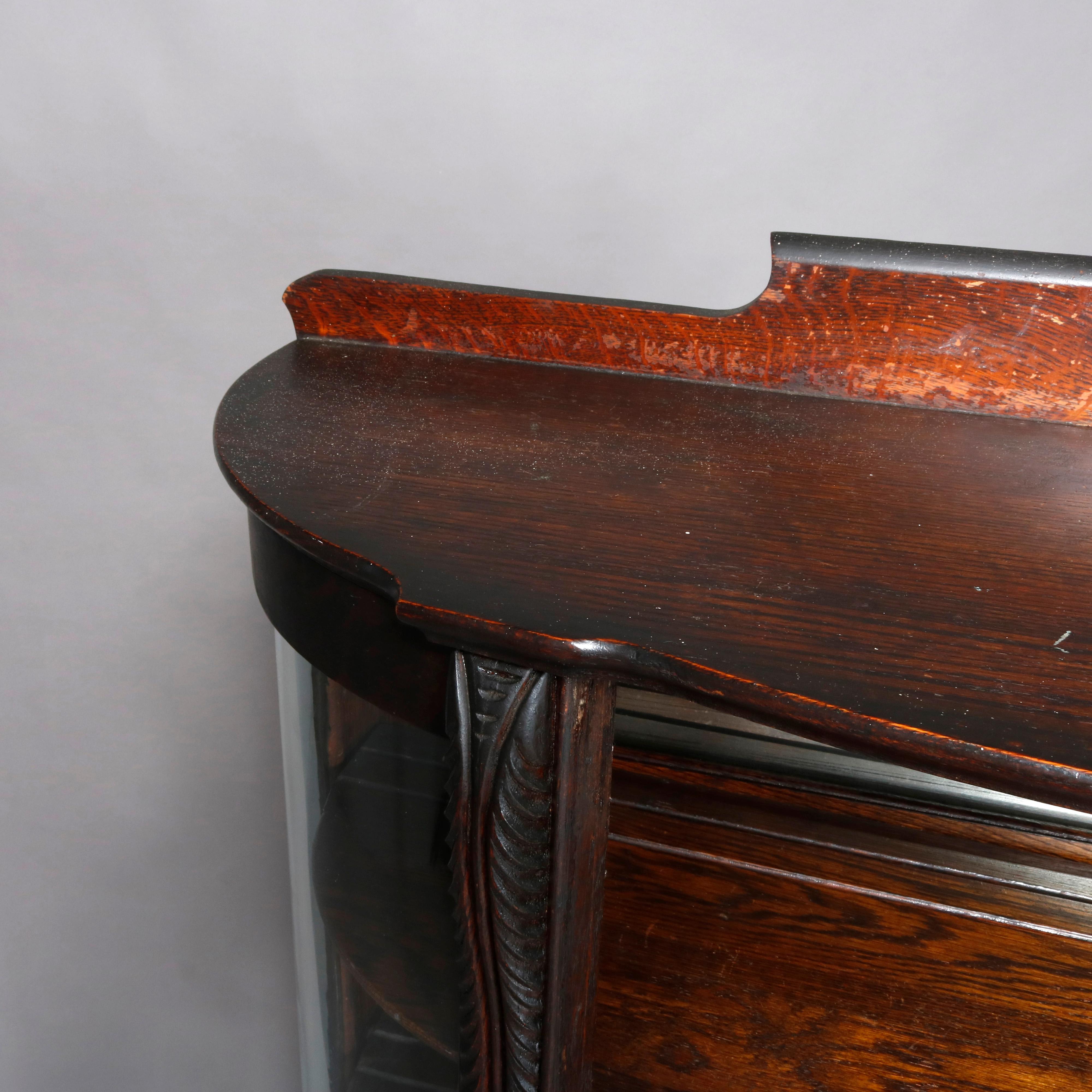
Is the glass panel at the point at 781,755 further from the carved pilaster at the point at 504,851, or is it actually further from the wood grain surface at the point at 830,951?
the carved pilaster at the point at 504,851

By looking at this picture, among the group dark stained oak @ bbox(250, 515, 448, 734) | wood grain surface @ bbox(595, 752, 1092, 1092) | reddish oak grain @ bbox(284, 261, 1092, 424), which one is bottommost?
wood grain surface @ bbox(595, 752, 1092, 1092)

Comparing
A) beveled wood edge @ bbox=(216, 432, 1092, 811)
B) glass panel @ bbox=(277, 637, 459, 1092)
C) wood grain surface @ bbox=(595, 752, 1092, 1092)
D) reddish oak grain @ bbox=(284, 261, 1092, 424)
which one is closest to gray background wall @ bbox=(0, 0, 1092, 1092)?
reddish oak grain @ bbox=(284, 261, 1092, 424)

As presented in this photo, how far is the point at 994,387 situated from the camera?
0.93 m

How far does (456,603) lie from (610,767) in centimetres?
15

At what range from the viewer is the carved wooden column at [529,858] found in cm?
62

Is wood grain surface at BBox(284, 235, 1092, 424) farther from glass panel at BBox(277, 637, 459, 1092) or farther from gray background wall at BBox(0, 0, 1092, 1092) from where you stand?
gray background wall at BBox(0, 0, 1092, 1092)

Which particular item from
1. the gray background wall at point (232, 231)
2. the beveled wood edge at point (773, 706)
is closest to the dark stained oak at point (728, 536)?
the beveled wood edge at point (773, 706)

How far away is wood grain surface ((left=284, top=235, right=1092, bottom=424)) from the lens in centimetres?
91

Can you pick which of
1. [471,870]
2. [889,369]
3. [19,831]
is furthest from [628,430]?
[19,831]

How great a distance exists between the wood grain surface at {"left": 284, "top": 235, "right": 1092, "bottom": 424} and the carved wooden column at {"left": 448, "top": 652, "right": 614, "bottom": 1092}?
47 centimetres

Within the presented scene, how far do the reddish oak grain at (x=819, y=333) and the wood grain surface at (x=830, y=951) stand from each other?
348 mm

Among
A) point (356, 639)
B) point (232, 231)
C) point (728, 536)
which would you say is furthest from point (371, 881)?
point (232, 231)

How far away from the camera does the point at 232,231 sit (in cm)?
→ 181

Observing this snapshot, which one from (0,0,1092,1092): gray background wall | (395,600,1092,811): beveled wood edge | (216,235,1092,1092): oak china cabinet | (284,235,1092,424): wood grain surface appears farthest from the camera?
(0,0,1092,1092): gray background wall
